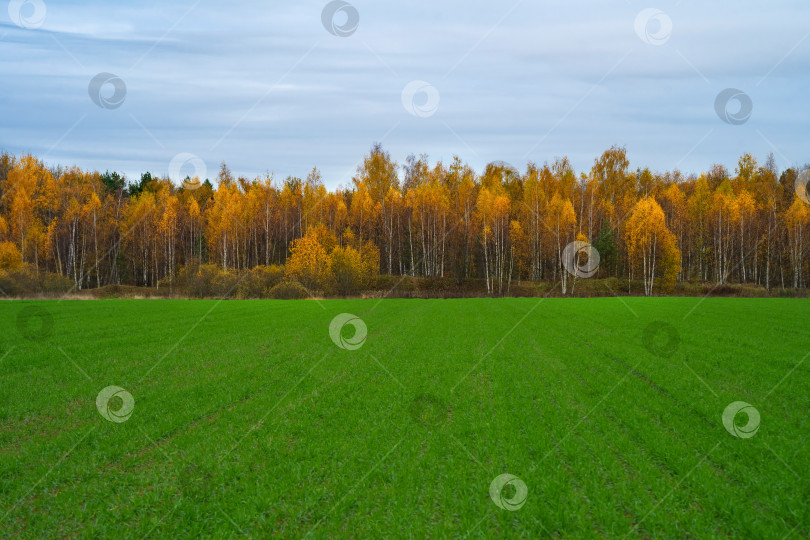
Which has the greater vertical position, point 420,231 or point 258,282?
point 420,231

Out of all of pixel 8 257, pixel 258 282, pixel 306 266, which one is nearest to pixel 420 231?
pixel 306 266

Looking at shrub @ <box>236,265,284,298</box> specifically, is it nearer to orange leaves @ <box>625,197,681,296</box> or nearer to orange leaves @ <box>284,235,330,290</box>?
orange leaves @ <box>284,235,330,290</box>

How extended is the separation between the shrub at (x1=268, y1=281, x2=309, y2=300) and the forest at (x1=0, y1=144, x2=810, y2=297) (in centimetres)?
137

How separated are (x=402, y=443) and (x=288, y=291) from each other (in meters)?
48.6

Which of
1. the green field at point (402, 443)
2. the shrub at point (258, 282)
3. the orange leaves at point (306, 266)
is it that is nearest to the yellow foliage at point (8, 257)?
the shrub at point (258, 282)

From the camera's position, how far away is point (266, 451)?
7891mm

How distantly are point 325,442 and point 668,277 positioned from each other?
6349cm

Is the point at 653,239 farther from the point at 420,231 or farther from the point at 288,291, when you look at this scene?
the point at 288,291

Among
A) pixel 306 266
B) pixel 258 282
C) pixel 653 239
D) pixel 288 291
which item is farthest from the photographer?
pixel 653 239

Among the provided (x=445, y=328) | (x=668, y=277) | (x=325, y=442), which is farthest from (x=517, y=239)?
(x=325, y=442)

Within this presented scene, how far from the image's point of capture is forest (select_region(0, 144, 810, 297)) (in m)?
62.9

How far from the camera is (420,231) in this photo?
7281 cm

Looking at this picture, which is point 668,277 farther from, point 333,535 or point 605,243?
point 333,535

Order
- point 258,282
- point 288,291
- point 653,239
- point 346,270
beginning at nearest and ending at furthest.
Answer: point 288,291, point 258,282, point 346,270, point 653,239
